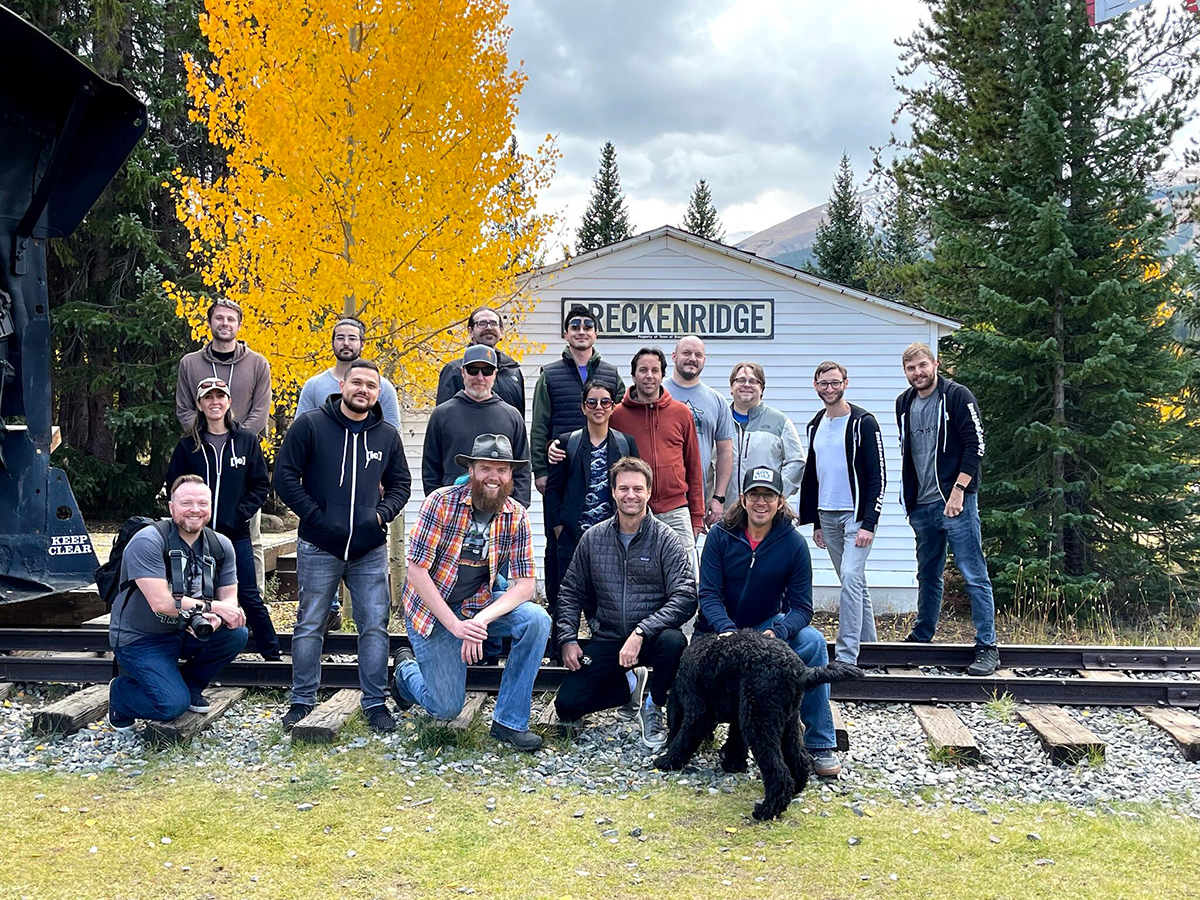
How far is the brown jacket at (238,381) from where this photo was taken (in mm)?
6500

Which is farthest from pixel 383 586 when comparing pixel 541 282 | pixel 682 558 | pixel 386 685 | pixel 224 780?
pixel 541 282

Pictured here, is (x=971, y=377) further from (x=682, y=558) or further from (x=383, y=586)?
(x=383, y=586)

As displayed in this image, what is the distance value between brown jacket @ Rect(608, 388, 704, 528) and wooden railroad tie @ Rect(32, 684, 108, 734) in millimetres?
3319

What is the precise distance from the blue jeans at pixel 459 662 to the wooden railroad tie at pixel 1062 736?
8.67 feet

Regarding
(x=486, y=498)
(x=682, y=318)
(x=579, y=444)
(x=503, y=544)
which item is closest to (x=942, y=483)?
(x=579, y=444)

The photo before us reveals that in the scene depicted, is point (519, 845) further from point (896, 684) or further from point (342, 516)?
point (896, 684)

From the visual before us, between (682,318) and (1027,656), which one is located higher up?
(682,318)

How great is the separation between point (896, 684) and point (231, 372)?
4.81m

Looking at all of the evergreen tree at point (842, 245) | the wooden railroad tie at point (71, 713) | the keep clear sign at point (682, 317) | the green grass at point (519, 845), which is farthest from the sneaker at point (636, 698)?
the evergreen tree at point (842, 245)

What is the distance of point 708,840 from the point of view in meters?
3.94

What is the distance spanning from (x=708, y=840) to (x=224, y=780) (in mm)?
2283

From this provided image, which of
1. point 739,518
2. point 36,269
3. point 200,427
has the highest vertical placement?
point 36,269

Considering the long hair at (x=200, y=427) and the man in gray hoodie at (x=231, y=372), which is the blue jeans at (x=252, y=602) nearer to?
the man in gray hoodie at (x=231, y=372)

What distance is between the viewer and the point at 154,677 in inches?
196
